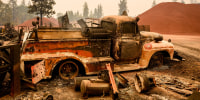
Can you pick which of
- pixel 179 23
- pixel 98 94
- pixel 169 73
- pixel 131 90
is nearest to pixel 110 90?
pixel 98 94

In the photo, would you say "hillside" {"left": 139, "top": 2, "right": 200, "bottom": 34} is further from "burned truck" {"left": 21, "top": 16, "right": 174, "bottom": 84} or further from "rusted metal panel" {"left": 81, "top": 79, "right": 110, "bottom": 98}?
"rusted metal panel" {"left": 81, "top": 79, "right": 110, "bottom": 98}

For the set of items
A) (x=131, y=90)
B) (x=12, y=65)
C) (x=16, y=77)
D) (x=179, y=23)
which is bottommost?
(x=131, y=90)

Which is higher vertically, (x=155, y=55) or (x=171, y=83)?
(x=155, y=55)

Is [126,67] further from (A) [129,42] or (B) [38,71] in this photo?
(B) [38,71]

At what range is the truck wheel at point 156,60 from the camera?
6.58m

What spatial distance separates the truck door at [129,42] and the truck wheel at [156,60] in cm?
89

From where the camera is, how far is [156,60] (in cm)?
668

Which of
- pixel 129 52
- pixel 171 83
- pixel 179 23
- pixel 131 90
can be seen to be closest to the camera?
pixel 131 90

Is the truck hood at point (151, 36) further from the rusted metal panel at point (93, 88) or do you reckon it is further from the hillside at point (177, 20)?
the hillside at point (177, 20)

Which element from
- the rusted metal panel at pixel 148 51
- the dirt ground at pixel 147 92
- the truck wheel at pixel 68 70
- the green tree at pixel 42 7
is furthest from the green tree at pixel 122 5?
the truck wheel at pixel 68 70

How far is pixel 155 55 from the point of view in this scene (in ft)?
21.6

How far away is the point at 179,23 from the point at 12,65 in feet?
104

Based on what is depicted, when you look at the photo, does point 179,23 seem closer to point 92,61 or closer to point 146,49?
point 146,49

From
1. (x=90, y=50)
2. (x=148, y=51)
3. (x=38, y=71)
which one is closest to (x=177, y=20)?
(x=148, y=51)
